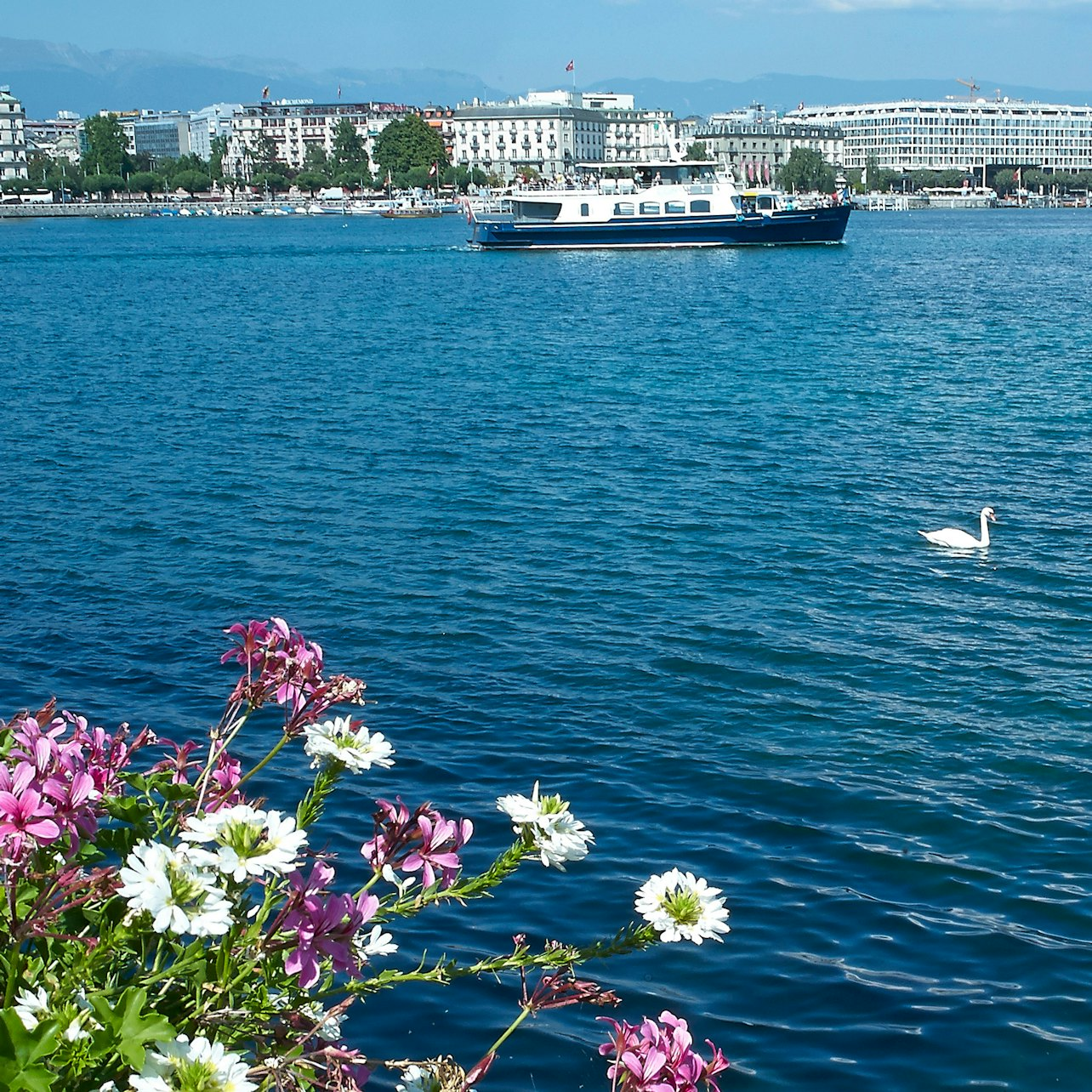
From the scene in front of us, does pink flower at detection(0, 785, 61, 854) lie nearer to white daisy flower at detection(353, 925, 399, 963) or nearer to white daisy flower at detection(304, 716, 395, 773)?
white daisy flower at detection(304, 716, 395, 773)

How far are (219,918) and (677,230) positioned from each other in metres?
81.5

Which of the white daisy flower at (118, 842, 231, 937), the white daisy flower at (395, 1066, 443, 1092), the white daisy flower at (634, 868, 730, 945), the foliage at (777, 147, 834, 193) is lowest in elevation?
the white daisy flower at (395, 1066, 443, 1092)

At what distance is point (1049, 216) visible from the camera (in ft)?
549

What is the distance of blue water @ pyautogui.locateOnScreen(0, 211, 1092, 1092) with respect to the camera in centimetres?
736

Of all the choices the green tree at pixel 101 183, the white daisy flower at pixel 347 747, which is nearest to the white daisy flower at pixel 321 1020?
the white daisy flower at pixel 347 747

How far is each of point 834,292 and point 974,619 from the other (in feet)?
148

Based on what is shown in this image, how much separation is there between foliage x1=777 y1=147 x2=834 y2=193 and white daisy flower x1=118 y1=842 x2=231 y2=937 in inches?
7479

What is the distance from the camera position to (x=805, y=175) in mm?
186125

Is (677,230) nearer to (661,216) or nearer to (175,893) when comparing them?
(661,216)

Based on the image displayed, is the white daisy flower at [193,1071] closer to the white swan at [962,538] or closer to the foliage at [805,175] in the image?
the white swan at [962,538]

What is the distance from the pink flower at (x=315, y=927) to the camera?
292cm

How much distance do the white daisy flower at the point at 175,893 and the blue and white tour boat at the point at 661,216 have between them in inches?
3187

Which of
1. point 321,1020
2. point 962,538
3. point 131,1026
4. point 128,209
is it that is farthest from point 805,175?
point 131,1026

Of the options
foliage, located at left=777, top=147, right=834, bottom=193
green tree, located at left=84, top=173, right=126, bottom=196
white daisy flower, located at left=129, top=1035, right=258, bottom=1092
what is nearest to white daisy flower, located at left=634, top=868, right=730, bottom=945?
white daisy flower, located at left=129, top=1035, right=258, bottom=1092
